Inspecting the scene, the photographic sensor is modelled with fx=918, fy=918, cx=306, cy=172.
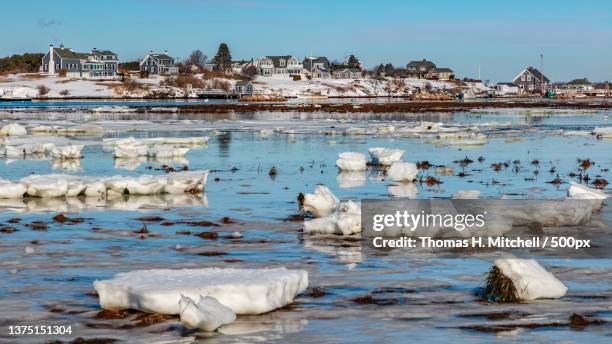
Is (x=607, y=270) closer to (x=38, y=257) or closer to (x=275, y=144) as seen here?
(x=38, y=257)

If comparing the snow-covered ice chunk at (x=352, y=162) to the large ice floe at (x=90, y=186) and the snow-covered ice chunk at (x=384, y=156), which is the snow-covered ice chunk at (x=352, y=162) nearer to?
the snow-covered ice chunk at (x=384, y=156)

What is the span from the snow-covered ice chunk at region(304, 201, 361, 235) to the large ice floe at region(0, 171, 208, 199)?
21.4 feet

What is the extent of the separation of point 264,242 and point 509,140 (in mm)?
31251

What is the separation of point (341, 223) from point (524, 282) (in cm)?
541

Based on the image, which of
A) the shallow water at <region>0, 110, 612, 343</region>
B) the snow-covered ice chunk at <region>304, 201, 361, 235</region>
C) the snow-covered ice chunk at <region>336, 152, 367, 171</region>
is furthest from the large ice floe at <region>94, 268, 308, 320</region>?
the snow-covered ice chunk at <region>336, 152, 367, 171</region>

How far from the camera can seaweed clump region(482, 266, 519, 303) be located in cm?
1086

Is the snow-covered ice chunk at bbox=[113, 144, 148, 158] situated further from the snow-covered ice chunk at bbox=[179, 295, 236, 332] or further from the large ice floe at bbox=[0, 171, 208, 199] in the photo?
the snow-covered ice chunk at bbox=[179, 295, 236, 332]

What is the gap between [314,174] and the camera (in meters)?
28.0

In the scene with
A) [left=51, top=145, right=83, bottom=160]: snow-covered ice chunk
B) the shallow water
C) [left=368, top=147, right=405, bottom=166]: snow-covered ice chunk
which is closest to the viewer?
the shallow water

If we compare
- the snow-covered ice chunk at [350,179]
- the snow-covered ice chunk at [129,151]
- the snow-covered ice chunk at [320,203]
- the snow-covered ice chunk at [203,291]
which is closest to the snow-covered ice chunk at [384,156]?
the snow-covered ice chunk at [350,179]

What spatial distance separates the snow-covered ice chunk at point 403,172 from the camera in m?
24.7

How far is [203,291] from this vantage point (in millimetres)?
10031

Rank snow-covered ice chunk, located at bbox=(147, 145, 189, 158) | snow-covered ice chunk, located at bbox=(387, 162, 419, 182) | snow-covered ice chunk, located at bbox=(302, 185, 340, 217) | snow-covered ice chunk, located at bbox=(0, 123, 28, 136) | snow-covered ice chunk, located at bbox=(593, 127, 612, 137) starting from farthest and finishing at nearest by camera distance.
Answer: snow-covered ice chunk, located at bbox=(593, 127, 612, 137), snow-covered ice chunk, located at bbox=(0, 123, 28, 136), snow-covered ice chunk, located at bbox=(147, 145, 189, 158), snow-covered ice chunk, located at bbox=(387, 162, 419, 182), snow-covered ice chunk, located at bbox=(302, 185, 340, 217)

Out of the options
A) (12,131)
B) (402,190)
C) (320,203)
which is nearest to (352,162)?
(402,190)
